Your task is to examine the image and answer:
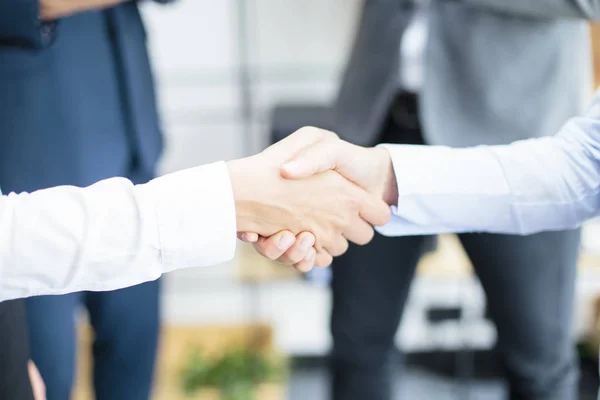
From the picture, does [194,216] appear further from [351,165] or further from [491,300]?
[491,300]

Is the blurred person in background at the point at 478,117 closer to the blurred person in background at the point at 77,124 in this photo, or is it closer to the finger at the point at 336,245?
the finger at the point at 336,245

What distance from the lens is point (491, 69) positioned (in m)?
0.88

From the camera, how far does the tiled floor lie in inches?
72.4

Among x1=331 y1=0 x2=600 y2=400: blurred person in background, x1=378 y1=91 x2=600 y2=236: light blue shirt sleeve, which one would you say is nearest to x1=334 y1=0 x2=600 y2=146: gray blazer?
x1=331 y1=0 x2=600 y2=400: blurred person in background

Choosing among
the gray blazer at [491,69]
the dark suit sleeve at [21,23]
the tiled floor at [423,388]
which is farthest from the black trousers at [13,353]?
the tiled floor at [423,388]

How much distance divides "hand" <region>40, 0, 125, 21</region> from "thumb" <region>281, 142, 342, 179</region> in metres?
0.39


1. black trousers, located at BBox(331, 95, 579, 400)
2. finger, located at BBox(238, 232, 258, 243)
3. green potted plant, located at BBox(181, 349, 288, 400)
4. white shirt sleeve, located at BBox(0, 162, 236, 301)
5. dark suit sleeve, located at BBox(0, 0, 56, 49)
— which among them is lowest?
green potted plant, located at BBox(181, 349, 288, 400)

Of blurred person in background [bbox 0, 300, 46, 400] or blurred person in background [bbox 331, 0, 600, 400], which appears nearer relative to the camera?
blurred person in background [bbox 0, 300, 46, 400]

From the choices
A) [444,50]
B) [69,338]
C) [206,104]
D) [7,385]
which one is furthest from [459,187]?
[206,104]

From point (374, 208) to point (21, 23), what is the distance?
1.76ft

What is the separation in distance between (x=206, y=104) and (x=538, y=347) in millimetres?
1184

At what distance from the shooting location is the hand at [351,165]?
75 centimetres

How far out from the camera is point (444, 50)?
2.99 ft

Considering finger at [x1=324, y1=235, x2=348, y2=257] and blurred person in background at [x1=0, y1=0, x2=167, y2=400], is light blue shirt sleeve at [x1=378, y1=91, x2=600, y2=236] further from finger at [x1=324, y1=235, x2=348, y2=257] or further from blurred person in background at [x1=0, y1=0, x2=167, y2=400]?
blurred person in background at [x1=0, y1=0, x2=167, y2=400]
